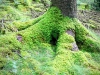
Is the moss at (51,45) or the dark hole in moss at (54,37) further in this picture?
the dark hole in moss at (54,37)

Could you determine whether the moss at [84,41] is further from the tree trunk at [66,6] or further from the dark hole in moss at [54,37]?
the dark hole in moss at [54,37]

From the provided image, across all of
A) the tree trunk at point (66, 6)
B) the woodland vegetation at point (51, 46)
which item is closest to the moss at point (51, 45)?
the woodland vegetation at point (51, 46)

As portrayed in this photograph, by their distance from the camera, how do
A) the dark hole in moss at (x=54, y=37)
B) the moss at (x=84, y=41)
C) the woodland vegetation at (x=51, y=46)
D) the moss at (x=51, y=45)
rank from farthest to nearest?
the moss at (x=84, y=41), the dark hole in moss at (x=54, y=37), the moss at (x=51, y=45), the woodland vegetation at (x=51, y=46)

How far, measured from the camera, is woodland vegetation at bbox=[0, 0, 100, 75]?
5.43 m

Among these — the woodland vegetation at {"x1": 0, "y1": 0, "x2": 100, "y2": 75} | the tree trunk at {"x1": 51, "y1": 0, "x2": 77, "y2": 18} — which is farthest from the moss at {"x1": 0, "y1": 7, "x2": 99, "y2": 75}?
the tree trunk at {"x1": 51, "y1": 0, "x2": 77, "y2": 18}

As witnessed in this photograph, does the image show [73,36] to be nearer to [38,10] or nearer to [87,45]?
[87,45]

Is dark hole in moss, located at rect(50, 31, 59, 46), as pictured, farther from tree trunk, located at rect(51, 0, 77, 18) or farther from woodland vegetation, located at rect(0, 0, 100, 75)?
tree trunk, located at rect(51, 0, 77, 18)

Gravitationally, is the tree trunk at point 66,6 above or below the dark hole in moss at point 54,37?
above

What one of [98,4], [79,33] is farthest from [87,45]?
[98,4]

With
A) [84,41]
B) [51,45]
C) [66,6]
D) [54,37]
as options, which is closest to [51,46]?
[51,45]

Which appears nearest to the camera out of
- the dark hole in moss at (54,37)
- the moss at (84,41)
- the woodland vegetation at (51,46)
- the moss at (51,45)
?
the woodland vegetation at (51,46)

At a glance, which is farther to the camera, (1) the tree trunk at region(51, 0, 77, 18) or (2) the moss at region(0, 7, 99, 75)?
(1) the tree trunk at region(51, 0, 77, 18)

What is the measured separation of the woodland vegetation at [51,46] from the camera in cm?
543

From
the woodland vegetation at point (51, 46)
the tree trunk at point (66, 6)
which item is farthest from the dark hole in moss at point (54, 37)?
the tree trunk at point (66, 6)
